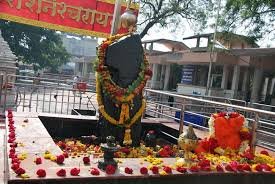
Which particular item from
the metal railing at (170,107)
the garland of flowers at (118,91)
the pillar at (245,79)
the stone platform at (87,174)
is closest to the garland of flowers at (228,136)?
the metal railing at (170,107)

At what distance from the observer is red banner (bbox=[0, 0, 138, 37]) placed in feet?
40.9

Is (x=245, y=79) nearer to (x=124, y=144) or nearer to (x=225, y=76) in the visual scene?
(x=225, y=76)

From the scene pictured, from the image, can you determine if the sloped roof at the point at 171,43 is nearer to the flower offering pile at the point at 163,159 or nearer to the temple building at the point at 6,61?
the temple building at the point at 6,61

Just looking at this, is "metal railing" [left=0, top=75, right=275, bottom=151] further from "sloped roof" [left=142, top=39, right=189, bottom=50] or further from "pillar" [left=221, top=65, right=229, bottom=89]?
"sloped roof" [left=142, top=39, right=189, bottom=50]

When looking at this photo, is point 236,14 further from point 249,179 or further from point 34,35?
point 34,35

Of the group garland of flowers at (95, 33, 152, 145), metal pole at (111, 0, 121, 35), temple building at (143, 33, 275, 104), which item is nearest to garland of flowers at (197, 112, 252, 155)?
garland of flowers at (95, 33, 152, 145)

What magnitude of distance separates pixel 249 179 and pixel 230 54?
1974 cm

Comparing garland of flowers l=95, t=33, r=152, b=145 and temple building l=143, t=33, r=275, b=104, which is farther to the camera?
temple building l=143, t=33, r=275, b=104

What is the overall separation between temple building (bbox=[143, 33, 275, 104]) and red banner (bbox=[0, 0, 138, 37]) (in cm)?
801

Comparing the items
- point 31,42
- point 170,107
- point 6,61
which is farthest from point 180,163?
point 31,42

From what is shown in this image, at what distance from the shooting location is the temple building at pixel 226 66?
72.1 feet

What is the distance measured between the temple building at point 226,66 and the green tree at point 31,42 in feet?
32.6

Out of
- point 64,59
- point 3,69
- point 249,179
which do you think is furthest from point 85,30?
point 64,59

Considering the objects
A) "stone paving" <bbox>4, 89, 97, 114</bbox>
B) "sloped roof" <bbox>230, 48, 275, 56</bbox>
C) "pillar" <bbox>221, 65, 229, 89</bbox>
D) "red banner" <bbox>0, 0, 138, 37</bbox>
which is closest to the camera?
"stone paving" <bbox>4, 89, 97, 114</bbox>
